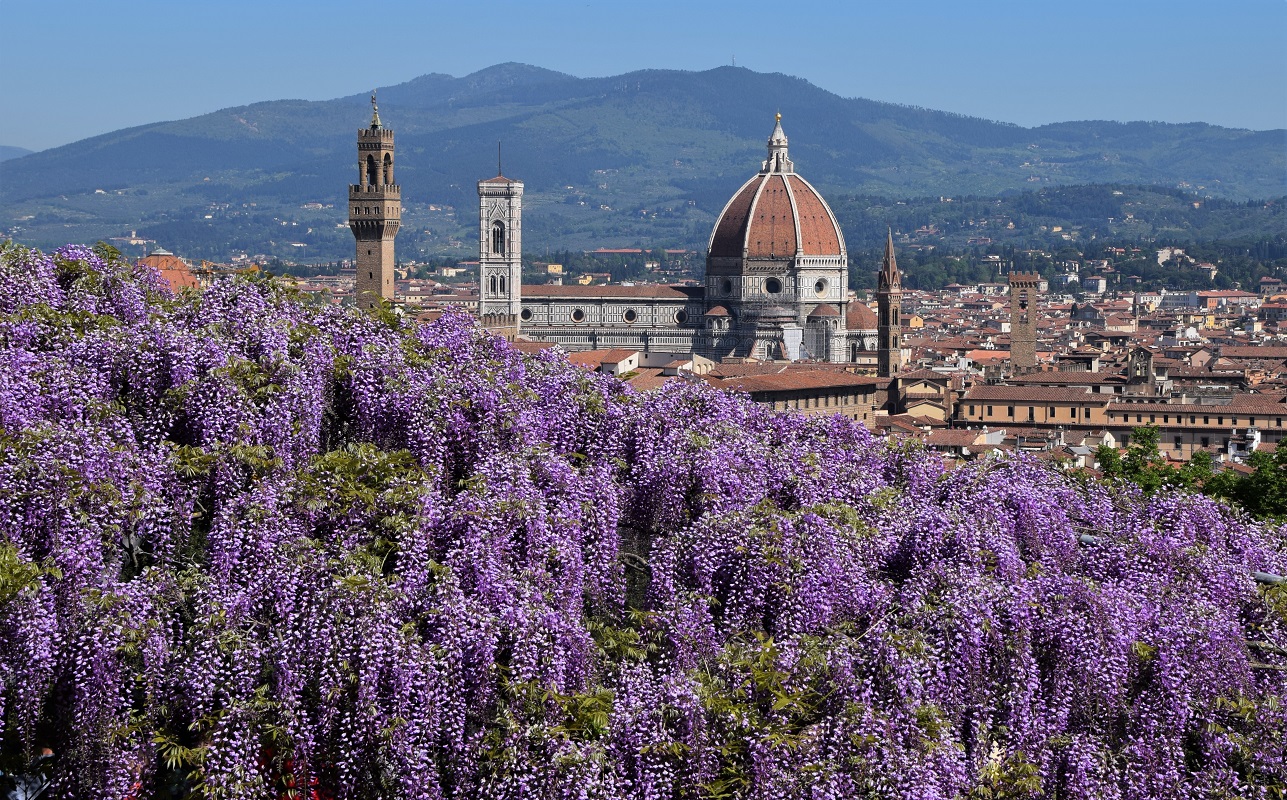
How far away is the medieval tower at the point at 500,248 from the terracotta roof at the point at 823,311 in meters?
15.2

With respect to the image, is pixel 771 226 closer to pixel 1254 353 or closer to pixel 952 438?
pixel 1254 353

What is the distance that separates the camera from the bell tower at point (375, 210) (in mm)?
66125

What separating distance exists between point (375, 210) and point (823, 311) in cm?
4120

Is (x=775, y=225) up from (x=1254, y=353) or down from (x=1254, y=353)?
up

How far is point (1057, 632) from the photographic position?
1416 cm

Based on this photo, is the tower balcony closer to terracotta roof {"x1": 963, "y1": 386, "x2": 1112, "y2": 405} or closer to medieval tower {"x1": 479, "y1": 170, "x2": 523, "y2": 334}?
terracotta roof {"x1": 963, "y1": 386, "x2": 1112, "y2": 405}

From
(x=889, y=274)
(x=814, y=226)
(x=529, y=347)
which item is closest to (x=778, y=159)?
(x=814, y=226)

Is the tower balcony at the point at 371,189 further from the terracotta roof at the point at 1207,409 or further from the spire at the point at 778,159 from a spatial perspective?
the spire at the point at 778,159

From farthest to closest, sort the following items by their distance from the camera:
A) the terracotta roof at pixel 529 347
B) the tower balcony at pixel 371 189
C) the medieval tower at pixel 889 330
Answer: the medieval tower at pixel 889 330, the tower balcony at pixel 371 189, the terracotta roof at pixel 529 347

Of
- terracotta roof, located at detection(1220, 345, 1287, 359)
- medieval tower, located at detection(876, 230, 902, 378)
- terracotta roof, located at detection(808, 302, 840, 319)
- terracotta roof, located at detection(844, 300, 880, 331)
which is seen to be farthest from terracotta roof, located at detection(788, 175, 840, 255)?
terracotta roof, located at detection(1220, 345, 1287, 359)

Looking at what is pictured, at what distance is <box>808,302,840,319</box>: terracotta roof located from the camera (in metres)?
103

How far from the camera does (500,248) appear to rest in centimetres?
10456

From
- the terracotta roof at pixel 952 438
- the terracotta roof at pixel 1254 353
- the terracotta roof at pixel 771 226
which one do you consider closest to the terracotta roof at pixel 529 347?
the terracotta roof at pixel 952 438

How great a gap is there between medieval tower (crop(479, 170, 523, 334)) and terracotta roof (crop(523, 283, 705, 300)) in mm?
3012
